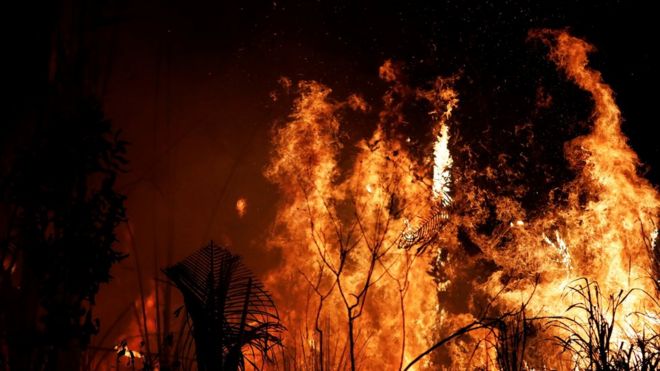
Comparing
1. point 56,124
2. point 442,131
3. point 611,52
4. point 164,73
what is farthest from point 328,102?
point 56,124

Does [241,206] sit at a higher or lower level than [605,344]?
higher

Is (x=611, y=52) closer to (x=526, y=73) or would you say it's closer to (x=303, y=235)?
(x=526, y=73)

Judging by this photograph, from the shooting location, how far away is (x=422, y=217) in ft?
27.6

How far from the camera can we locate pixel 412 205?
30.5ft

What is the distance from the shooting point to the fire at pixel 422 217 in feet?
30.3

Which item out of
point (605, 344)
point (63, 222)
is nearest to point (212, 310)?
point (63, 222)

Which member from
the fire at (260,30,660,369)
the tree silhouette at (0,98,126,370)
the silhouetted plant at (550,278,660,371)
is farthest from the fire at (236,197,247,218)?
the tree silhouette at (0,98,126,370)

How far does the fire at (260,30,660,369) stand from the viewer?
9.23 meters

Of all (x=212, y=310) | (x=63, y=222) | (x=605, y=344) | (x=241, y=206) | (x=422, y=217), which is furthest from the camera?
(x=241, y=206)

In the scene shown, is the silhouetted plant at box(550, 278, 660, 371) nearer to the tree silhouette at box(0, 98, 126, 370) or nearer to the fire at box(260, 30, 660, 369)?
the fire at box(260, 30, 660, 369)

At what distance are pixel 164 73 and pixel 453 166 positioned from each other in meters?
5.84

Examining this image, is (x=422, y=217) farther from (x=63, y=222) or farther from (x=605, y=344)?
(x=63, y=222)

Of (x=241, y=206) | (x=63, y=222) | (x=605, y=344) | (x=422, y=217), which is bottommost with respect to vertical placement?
(x=605, y=344)

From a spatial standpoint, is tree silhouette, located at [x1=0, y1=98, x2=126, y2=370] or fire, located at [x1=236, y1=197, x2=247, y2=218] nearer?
tree silhouette, located at [x1=0, y1=98, x2=126, y2=370]
